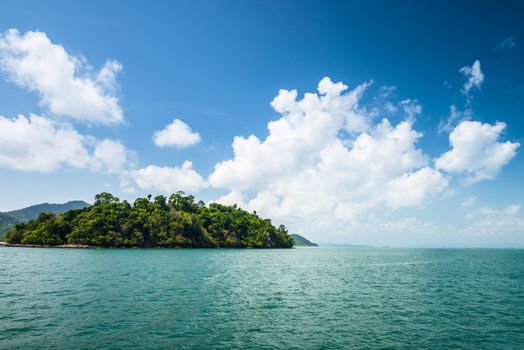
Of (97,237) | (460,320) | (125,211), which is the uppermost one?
(125,211)

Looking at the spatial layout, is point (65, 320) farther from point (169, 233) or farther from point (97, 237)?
point (169, 233)

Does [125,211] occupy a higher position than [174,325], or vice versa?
[125,211]

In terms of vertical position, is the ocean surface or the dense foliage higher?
the dense foliage

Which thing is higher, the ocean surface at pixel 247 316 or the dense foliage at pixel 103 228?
the dense foliage at pixel 103 228

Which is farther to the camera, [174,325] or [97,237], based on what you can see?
[97,237]

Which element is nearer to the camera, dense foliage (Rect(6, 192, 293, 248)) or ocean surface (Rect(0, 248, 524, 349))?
ocean surface (Rect(0, 248, 524, 349))

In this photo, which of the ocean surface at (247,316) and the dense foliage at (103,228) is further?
the dense foliage at (103,228)

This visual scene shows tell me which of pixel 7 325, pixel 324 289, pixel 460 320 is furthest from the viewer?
pixel 324 289

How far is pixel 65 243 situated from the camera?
168375 millimetres

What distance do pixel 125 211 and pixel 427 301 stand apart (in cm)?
A: 18707

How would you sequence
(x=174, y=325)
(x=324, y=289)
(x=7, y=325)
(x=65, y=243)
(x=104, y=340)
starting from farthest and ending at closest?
1. (x=65, y=243)
2. (x=324, y=289)
3. (x=174, y=325)
4. (x=7, y=325)
5. (x=104, y=340)

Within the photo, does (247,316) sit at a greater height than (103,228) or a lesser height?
lesser

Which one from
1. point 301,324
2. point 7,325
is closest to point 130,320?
point 7,325

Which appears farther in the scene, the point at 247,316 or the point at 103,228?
the point at 103,228
